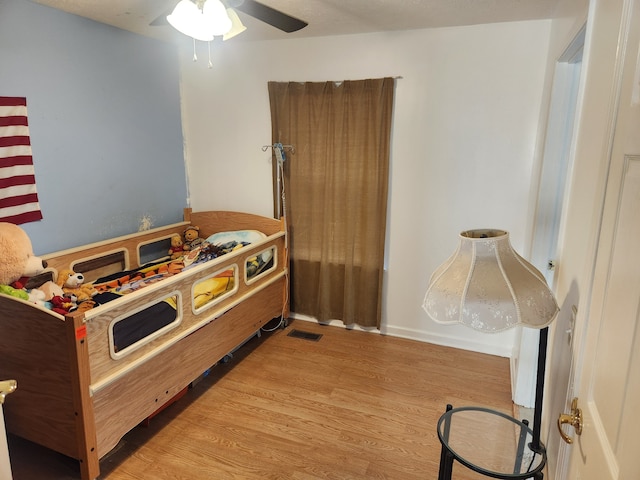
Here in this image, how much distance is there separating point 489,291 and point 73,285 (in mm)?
2200

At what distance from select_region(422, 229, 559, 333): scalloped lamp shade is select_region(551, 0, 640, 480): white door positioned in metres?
0.13

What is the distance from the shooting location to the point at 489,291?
1.08 meters

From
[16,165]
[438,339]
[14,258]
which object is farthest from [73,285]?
[438,339]

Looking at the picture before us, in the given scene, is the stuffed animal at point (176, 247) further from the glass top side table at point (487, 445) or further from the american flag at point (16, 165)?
the glass top side table at point (487, 445)

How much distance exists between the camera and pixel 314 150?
3.17 meters

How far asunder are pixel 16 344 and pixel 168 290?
62cm

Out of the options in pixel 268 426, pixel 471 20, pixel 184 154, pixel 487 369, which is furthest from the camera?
pixel 184 154

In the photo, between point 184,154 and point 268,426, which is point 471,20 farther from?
point 268,426

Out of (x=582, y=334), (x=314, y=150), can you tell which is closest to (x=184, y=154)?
(x=314, y=150)

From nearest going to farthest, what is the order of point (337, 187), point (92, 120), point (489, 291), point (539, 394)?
point (489, 291) < point (539, 394) < point (92, 120) < point (337, 187)

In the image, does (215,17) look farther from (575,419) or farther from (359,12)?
(575,419)

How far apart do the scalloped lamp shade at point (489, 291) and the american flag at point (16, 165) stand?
230 centimetres

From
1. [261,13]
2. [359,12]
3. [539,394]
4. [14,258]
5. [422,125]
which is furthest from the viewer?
[422,125]

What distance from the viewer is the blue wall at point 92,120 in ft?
7.82
